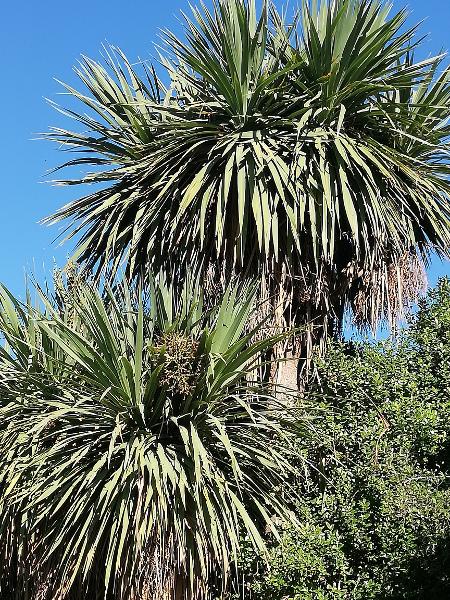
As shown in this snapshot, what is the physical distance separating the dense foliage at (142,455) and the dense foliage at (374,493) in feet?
0.94

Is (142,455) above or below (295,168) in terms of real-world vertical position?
below

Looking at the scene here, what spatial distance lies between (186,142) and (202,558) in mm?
3427

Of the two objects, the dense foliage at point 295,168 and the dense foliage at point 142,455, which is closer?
the dense foliage at point 142,455

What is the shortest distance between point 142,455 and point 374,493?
170cm

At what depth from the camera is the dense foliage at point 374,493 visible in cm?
601

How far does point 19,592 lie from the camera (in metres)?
6.70

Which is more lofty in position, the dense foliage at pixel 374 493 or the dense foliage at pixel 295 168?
the dense foliage at pixel 295 168

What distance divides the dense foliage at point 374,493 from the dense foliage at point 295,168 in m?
0.79

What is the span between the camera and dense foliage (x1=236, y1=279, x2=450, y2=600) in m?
6.01

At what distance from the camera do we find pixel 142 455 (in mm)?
5699

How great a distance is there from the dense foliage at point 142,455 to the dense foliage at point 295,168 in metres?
0.93

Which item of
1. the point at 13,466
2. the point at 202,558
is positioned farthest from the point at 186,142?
the point at 202,558

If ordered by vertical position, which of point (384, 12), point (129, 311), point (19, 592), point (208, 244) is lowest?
point (19, 592)

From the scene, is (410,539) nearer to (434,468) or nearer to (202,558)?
(434,468)
